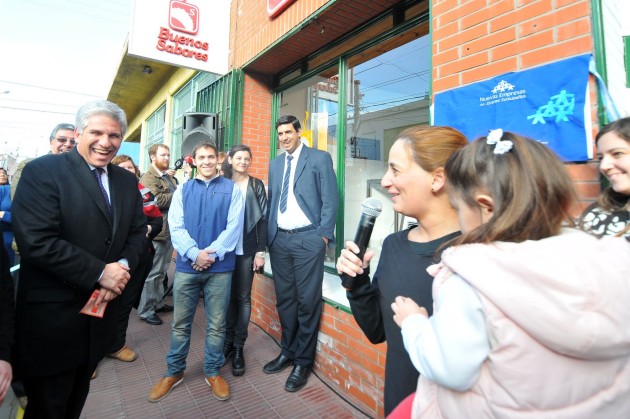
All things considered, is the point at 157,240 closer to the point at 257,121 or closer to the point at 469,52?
the point at 257,121

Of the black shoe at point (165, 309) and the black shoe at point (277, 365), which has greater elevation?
the black shoe at point (165, 309)

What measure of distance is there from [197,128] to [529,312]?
5056mm

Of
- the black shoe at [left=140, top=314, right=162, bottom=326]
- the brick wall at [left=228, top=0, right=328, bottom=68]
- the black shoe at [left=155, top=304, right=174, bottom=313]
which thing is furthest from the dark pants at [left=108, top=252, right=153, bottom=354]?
the brick wall at [left=228, top=0, right=328, bottom=68]

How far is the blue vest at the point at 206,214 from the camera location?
2.83 m

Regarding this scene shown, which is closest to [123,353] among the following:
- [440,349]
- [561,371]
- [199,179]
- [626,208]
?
[199,179]

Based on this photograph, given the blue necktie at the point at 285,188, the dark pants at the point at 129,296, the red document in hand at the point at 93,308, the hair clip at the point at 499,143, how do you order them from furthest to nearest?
the blue necktie at the point at 285,188, the dark pants at the point at 129,296, the red document in hand at the point at 93,308, the hair clip at the point at 499,143

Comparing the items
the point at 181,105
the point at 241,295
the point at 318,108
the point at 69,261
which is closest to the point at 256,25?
the point at 318,108

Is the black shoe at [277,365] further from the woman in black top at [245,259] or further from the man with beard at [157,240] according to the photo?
the man with beard at [157,240]

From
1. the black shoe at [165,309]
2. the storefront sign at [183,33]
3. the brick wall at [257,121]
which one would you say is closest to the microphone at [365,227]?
the brick wall at [257,121]

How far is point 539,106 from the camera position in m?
1.75

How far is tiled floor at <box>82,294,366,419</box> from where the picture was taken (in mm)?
2586

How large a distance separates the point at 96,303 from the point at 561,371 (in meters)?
1.93

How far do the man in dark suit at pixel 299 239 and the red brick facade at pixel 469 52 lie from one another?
0.19 meters

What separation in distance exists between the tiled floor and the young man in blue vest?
0.38ft
